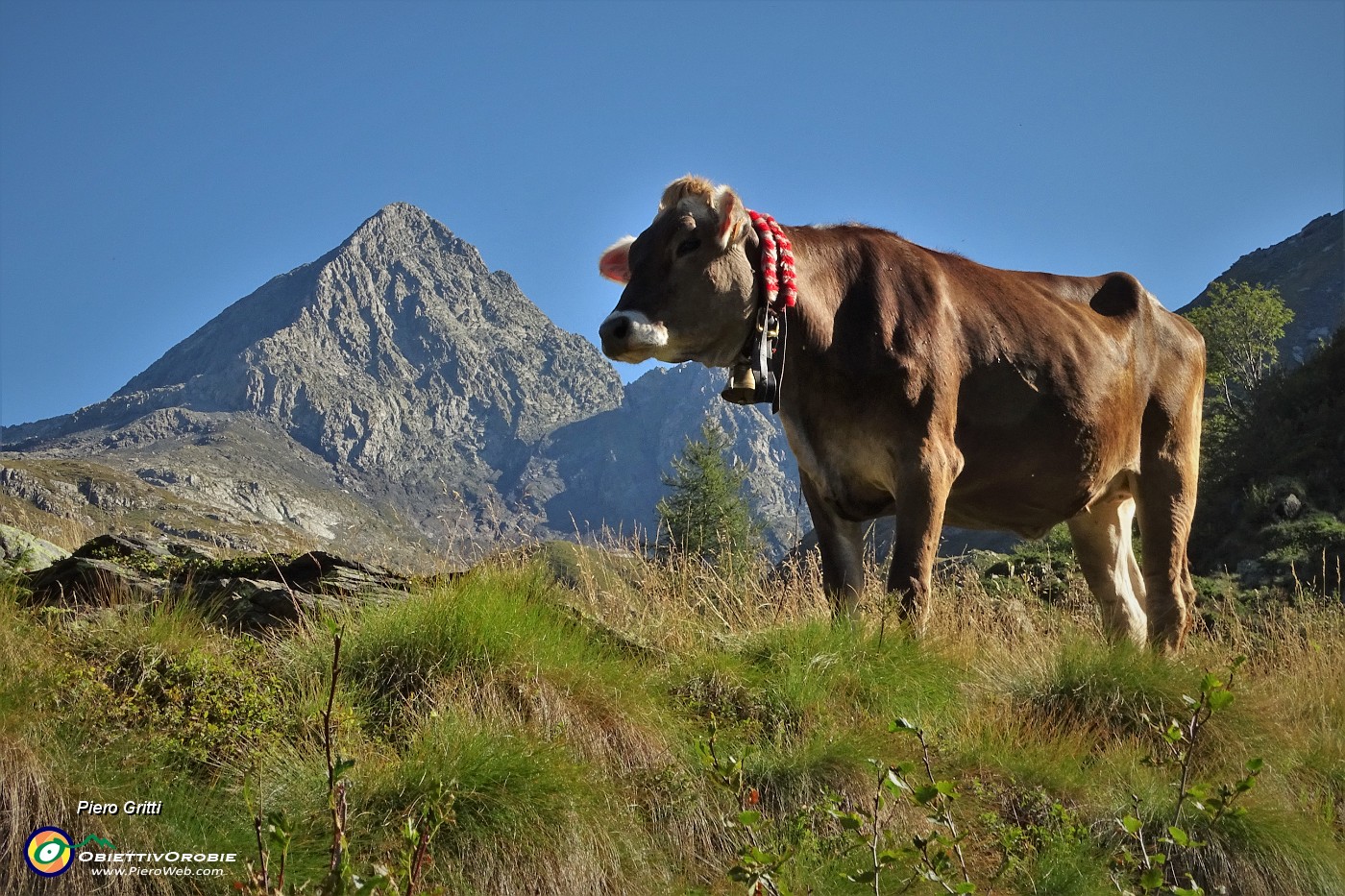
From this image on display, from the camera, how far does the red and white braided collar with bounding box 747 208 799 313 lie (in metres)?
6.51

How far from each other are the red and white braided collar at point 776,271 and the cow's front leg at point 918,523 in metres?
1.16

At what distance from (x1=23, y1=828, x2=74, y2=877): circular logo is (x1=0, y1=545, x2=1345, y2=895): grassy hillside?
0.05m

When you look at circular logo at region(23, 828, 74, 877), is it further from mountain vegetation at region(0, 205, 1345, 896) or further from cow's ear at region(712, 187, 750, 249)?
cow's ear at region(712, 187, 750, 249)

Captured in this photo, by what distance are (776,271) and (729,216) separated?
419 millimetres

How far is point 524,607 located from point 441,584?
0.58 metres

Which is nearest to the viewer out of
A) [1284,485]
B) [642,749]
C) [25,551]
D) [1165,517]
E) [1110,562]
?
[642,749]

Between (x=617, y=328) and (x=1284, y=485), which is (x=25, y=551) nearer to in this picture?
(x=617, y=328)

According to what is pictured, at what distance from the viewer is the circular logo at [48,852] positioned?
4.19 meters

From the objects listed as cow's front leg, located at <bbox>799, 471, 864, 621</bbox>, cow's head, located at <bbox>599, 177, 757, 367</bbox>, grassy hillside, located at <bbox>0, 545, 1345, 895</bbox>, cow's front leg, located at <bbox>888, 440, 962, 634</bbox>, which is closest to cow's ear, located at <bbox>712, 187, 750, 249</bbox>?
cow's head, located at <bbox>599, 177, 757, 367</bbox>

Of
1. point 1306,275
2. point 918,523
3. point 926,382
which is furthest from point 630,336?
point 1306,275

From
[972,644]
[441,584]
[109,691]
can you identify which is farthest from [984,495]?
[109,691]

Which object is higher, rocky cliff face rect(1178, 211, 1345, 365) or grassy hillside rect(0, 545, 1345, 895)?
rocky cliff face rect(1178, 211, 1345, 365)

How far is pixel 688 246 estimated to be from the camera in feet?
21.6

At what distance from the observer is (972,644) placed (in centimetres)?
724
